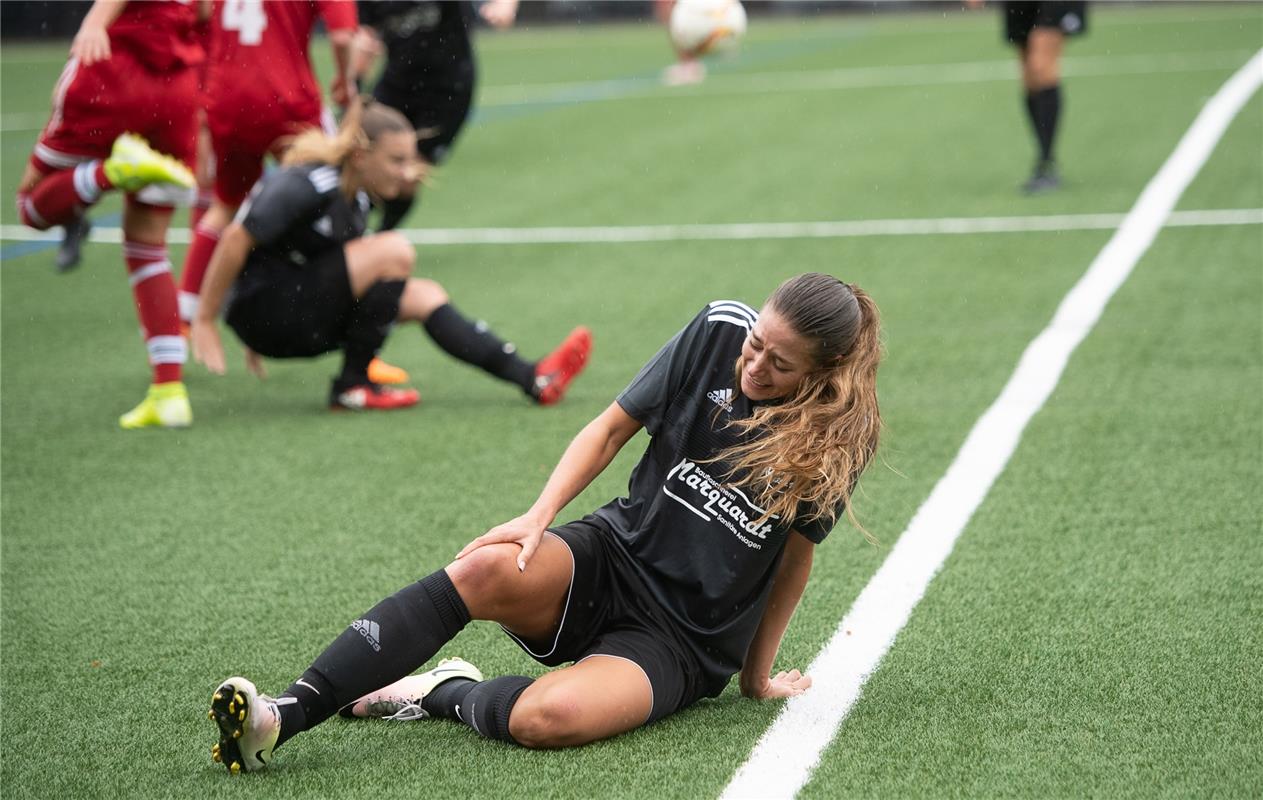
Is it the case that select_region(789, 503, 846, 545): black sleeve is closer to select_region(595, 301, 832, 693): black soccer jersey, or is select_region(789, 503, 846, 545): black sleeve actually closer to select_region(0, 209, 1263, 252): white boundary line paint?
select_region(595, 301, 832, 693): black soccer jersey

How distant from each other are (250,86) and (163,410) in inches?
64.8

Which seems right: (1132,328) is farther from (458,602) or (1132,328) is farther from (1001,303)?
(458,602)

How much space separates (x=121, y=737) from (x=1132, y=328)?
14.3 feet

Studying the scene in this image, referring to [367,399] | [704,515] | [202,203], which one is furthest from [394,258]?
Answer: [704,515]

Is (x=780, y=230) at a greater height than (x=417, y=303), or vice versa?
(x=417, y=303)

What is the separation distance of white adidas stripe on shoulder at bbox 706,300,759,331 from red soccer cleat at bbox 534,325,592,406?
2.34 metres

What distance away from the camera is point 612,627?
308cm

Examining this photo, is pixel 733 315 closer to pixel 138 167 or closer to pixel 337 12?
pixel 138 167

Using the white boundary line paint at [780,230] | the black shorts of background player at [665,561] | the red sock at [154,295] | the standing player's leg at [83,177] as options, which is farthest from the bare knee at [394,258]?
the white boundary line paint at [780,230]

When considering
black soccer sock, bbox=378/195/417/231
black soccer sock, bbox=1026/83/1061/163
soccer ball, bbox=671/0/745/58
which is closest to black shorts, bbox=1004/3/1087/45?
black soccer sock, bbox=1026/83/1061/163

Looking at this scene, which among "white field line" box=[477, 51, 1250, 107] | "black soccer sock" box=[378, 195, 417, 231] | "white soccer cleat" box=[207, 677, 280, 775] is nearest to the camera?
"white soccer cleat" box=[207, 677, 280, 775]

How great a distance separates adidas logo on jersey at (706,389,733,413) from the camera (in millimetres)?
3039

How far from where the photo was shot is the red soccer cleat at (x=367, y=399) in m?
5.55

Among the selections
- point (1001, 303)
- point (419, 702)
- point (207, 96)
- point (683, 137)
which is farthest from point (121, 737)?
point (683, 137)
